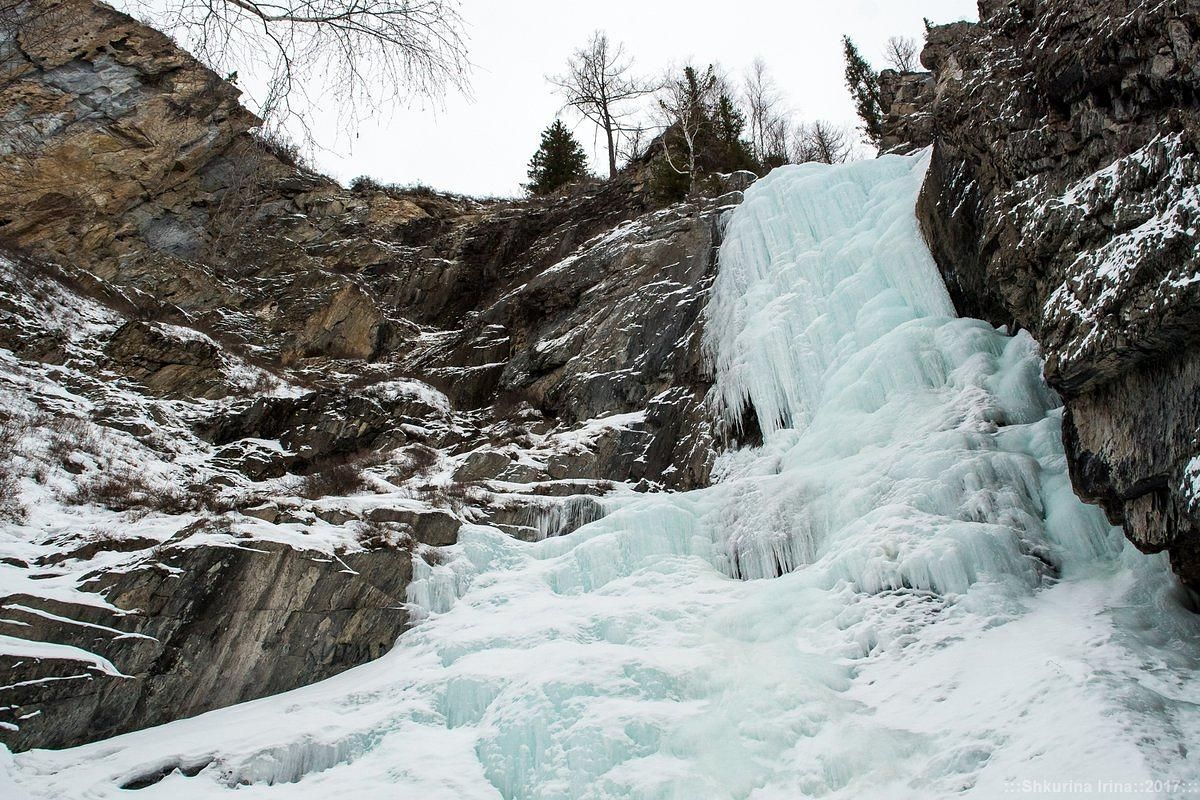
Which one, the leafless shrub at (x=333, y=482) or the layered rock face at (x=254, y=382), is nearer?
the layered rock face at (x=254, y=382)

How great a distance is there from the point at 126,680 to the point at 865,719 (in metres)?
6.92

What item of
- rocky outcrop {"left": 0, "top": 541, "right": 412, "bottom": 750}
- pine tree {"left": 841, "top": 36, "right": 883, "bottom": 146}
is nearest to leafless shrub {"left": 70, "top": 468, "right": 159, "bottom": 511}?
rocky outcrop {"left": 0, "top": 541, "right": 412, "bottom": 750}

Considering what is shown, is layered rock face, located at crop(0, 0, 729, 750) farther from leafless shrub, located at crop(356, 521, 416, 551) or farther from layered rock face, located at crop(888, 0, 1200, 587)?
layered rock face, located at crop(888, 0, 1200, 587)

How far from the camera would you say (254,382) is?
14.5m

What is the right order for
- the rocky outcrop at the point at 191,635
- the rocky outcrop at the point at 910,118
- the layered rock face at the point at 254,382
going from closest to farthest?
the rocky outcrop at the point at 191,635, the layered rock face at the point at 254,382, the rocky outcrop at the point at 910,118

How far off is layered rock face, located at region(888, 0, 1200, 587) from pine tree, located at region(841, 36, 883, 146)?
66.5 feet

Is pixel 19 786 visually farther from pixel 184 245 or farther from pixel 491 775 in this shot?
pixel 184 245

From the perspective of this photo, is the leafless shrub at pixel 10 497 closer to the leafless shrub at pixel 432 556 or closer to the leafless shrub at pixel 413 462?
the leafless shrub at pixel 432 556

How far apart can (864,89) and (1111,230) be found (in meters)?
25.7

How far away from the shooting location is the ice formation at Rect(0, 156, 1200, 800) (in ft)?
16.7

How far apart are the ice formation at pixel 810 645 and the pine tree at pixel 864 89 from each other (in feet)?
62.3

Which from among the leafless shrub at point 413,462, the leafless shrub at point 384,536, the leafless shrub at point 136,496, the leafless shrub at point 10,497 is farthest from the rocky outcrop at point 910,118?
the leafless shrub at point 10,497

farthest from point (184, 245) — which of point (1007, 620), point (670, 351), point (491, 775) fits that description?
point (1007, 620)

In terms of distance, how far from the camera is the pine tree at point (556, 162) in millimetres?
26500
